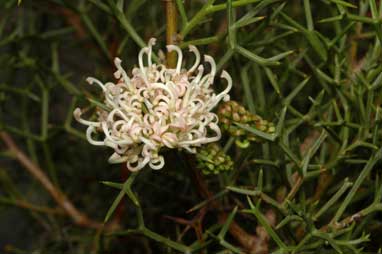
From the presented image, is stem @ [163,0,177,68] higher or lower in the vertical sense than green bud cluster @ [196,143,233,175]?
higher

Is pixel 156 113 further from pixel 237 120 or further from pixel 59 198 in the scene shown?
pixel 59 198

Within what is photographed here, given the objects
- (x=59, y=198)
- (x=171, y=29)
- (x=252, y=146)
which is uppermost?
(x=171, y=29)

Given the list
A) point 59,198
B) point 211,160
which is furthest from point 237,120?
A: point 59,198

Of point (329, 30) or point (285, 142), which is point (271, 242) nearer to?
point (285, 142)

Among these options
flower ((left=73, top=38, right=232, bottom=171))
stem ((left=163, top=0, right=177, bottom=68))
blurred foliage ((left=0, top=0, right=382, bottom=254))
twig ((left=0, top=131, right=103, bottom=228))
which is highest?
stem ((left=163, top=0, right=177, bottom=68))

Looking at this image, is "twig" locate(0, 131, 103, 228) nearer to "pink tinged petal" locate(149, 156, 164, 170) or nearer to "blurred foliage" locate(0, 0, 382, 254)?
"blurred foliage" locate(0, 0, 382, 254)

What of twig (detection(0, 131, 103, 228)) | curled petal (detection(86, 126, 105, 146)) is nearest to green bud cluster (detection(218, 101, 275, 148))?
curled petal (detection(86, 126, 105, 146))

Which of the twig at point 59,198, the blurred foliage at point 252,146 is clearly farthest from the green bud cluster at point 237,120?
the twig at point 59,198
